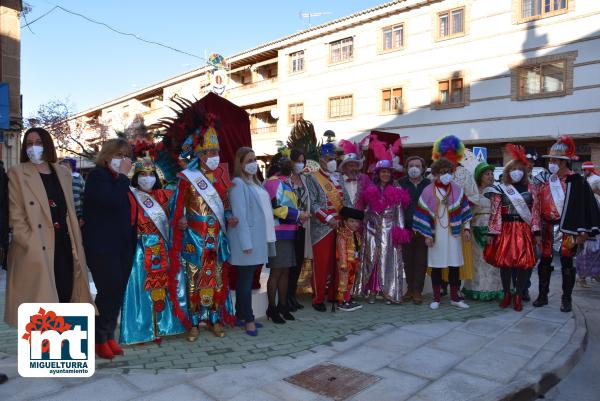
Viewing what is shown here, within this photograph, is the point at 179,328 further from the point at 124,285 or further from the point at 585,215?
the point at 585,215

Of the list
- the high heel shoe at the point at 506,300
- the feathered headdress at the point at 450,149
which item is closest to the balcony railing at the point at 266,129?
the feathered headdress at the point at 450,149

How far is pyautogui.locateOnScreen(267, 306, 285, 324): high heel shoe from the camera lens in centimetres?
533

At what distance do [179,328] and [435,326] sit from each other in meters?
2.81

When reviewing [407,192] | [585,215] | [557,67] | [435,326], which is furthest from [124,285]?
[557,67]

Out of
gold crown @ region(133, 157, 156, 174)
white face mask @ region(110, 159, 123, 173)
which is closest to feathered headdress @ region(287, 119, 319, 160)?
gold crown @ region(133, 157, 156, 174)

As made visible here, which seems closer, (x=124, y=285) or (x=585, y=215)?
(x=124, y=285)

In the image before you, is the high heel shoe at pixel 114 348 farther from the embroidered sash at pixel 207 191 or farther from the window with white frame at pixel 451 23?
the window with white frame at pixel 451 23

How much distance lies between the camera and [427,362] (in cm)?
411

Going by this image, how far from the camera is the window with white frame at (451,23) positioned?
18.7 meters

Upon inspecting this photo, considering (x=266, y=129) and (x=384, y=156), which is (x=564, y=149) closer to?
(x=384, y=156)

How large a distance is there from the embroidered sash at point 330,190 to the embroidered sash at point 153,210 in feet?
6.79

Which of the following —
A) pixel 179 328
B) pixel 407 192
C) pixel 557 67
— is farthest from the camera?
pixel 557 67

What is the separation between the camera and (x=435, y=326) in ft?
17.2

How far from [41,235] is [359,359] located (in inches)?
114
